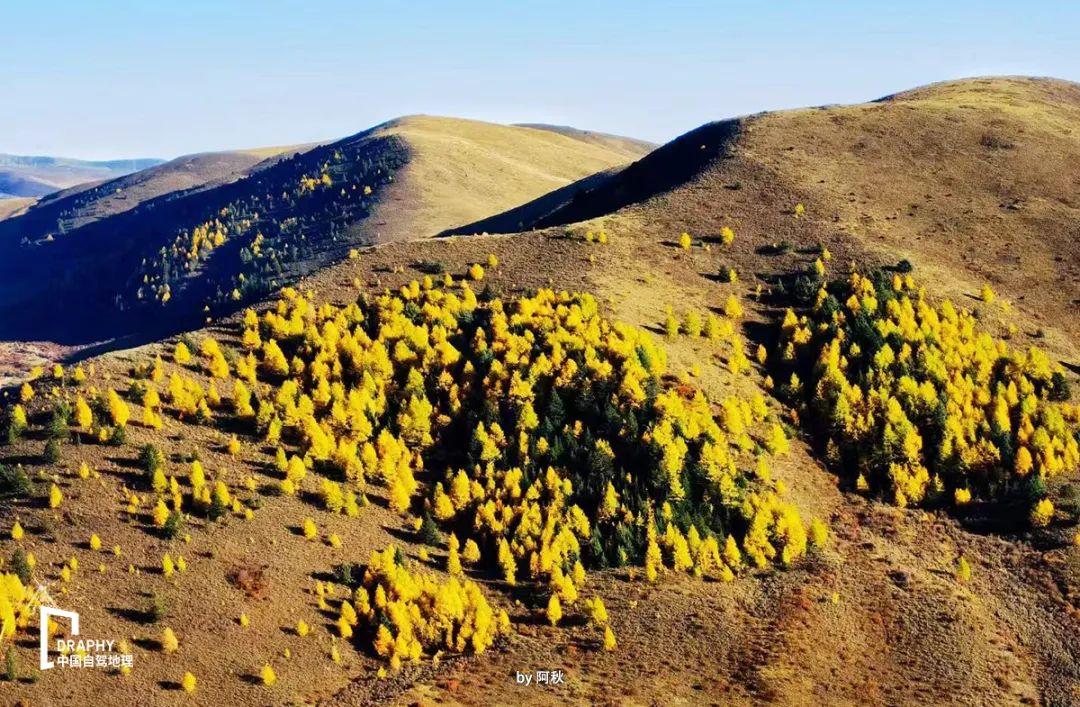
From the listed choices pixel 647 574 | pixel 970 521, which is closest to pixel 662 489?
pixel 647 574

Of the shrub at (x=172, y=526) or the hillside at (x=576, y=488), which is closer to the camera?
the hillside at (x=576, y=488)

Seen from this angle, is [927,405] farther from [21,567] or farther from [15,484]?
[15,484]

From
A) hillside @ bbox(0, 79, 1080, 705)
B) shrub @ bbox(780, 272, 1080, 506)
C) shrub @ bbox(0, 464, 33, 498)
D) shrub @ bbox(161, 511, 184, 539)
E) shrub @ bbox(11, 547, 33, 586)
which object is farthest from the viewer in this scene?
shrub @ bbox(780, 272, 1080, 506)

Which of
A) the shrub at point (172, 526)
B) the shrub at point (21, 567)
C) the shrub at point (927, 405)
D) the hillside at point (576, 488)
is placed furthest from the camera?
the shrub at point (927, 405)

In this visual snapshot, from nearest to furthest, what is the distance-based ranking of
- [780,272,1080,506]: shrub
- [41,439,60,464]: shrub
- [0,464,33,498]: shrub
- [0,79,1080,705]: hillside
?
1. [0,79,1080,705]: hillside
2. [0,464,33,498]: shrub
3. [41,439,60,464]: shrub
4. [780,272,1080,506]: shrub

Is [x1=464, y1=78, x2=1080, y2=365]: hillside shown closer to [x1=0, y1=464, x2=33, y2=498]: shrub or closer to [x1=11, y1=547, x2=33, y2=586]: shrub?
[x1=0, y1=464, x2=33, y2=498]: shrub

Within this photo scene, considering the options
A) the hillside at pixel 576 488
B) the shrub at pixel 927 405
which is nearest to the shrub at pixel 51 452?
the hillside at pixel 576 488

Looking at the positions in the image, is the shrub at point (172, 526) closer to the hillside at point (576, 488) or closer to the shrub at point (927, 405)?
the hillside at point (576, 488)

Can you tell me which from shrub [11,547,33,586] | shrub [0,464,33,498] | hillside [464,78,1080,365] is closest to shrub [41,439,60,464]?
shrub [0,464,33,498]

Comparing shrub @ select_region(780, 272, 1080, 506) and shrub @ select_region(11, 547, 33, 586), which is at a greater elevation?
shrub @ select_region(780, 272, 1080, 506)

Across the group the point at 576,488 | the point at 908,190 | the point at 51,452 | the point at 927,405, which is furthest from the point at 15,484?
the point at 908,190

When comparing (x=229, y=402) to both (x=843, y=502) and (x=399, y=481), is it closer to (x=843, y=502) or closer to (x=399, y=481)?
(x=399, y=481)
